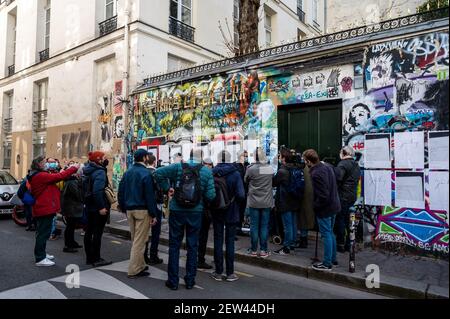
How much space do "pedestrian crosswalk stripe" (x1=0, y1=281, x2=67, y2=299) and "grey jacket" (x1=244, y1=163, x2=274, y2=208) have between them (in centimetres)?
299

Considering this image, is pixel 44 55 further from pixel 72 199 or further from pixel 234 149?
pixel 234 149

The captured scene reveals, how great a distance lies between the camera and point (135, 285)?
14.9 ft

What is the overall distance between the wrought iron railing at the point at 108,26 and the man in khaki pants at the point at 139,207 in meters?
8.24

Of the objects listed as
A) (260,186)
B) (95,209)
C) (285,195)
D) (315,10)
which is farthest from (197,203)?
(315,10)

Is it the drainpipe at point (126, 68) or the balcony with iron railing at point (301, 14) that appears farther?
the balcony with iron railing at point (301, 14)

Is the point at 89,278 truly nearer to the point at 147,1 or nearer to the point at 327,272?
the point at 327,272

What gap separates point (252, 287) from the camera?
4598 millimetres

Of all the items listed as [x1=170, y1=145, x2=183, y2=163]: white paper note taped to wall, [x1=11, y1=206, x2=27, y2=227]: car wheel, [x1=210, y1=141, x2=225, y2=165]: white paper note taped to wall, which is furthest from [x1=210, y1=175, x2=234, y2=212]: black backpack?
[x1=11, y1=206, x2=27, y2=227]: car wheel

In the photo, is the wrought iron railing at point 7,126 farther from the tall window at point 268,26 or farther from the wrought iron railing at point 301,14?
the wrought iron railing at point 301,14

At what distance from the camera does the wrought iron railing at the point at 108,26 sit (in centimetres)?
1160

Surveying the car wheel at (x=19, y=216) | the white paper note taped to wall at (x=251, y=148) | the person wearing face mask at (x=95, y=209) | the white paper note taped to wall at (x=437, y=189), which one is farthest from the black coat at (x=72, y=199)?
the white paper note taped to wall at (x=437, y=189)

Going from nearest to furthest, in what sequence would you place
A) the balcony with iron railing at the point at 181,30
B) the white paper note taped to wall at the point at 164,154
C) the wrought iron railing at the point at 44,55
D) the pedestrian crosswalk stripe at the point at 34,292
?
the pedestrian crosswalk stripe at the point at 34,292
the white paper note taped to wall at the point at 164,154
the balcony with iron railing at the point at 181,30
the wrought iron railing at the point at 44,55

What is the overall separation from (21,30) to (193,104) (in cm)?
1196

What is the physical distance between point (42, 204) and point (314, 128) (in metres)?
5.07
